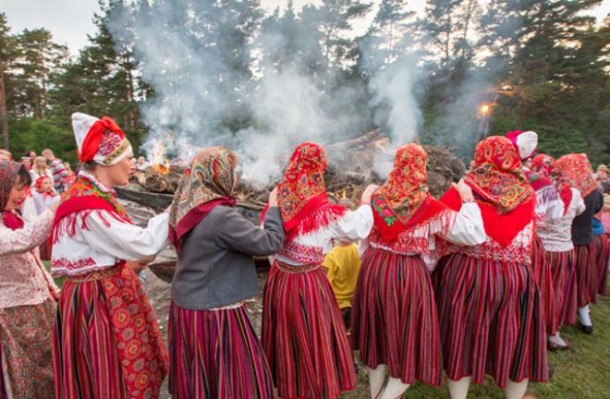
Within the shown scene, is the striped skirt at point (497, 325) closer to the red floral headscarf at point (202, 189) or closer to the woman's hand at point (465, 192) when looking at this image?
the woman's hand at point (465, 192)

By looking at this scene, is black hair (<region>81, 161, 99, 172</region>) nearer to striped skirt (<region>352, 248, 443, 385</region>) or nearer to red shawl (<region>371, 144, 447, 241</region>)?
red shawl (<region>371, 144, 447, 241</region>)

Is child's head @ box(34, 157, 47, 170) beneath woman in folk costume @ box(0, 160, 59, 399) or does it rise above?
above

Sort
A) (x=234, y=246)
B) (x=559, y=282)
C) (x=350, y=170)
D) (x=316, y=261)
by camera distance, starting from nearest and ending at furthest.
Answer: (x=234, y=246), (x=316, y=261), (x=559, y=282), (x=350, y=170)

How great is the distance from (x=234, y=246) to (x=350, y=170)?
6.38 metres


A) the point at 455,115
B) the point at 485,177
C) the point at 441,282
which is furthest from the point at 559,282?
the point at 455,115

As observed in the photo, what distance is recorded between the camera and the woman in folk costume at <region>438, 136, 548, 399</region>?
8.06ft

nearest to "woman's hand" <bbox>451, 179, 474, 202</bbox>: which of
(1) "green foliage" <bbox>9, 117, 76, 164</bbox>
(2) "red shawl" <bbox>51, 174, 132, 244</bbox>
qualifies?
(2) "red shawl" <bbox>51, 174, 132, 244</bbox>

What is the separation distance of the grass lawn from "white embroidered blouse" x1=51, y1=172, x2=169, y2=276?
2.20 metres

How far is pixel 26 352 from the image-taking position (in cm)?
215

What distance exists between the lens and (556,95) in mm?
18938

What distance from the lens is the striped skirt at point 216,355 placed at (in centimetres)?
196

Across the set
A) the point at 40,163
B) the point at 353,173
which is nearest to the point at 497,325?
the point at 353,173

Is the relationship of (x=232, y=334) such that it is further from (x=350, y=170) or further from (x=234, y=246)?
(x=350, y=170)

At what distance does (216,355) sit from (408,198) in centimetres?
160
